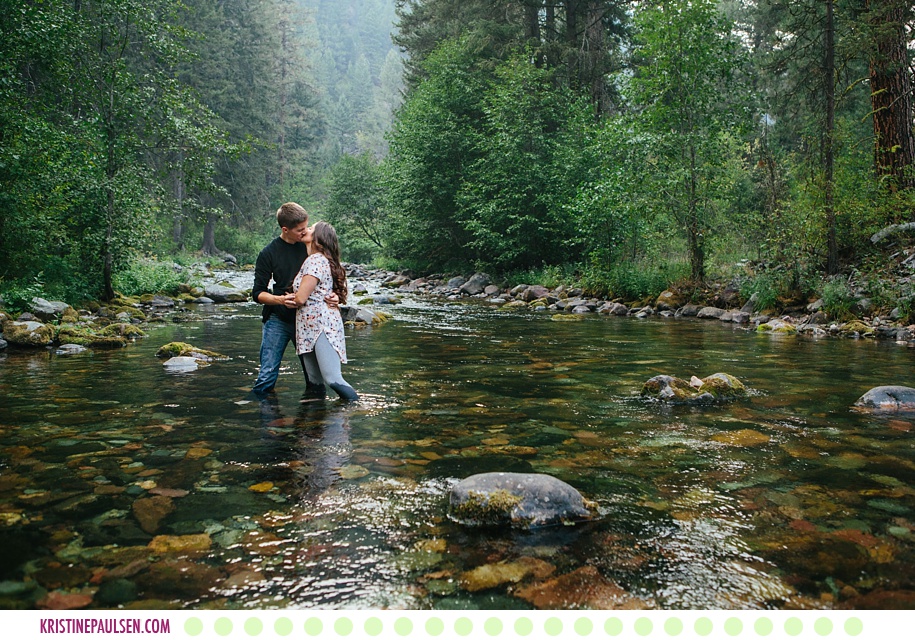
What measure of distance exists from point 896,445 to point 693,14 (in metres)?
14.0

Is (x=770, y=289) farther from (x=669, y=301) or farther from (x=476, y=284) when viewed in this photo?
(x=476, y=284)

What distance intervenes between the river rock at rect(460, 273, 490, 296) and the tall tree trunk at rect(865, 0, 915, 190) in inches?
521

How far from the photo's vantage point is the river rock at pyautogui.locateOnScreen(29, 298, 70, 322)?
36.0ft

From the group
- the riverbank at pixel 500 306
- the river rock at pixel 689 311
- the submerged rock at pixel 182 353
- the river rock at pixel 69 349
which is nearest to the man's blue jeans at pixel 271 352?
the submerged rock at pixel 182 353

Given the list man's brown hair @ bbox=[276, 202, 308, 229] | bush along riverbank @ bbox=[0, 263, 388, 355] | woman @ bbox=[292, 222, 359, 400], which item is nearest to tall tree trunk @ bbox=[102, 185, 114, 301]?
bush along riverbank @ bbox=[0, 263, 388, 355]

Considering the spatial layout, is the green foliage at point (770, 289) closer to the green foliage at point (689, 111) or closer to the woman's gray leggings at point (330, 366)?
the green foliage at point (689, 111)

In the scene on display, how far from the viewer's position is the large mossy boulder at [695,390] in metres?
5.62

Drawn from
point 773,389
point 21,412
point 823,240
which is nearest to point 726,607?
point 773,389

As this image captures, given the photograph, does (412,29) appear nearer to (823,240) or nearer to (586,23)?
(586,23)

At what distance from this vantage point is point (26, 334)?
9.14 m

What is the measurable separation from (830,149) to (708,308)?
164 inches

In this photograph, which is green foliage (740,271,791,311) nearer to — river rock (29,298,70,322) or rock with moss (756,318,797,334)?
rock with moss (756,318,797,334)

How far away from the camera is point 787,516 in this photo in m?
3.02

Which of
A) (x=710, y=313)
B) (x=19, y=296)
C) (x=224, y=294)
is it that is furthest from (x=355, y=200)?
(x=19, y=296)
